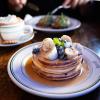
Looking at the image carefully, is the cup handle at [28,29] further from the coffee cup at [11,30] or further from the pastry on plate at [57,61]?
the pastry on plate at [57,61]

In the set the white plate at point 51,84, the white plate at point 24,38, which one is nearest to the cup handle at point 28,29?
the white plate at point 24,38

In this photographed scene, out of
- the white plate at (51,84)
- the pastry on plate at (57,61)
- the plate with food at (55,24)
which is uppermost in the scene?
the pastry on plate at (57,61)

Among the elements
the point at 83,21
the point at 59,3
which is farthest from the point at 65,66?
the point at 59,3

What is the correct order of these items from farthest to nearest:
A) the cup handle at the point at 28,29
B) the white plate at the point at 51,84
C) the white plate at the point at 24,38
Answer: the cup handle at the point at 28,29 < the white plate at the point at 24,38 < the white plate at the point at 51,84

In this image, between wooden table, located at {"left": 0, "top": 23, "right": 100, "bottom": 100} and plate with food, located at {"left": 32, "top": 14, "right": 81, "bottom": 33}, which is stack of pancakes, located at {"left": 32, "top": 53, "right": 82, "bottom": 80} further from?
plate with food, located at {"left": 32, "top": 14, "right": 81, "bottom": 33}

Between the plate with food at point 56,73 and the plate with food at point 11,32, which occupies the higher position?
the plate with food at point 56,73

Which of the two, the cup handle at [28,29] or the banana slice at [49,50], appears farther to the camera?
the cup handle at [28,29]

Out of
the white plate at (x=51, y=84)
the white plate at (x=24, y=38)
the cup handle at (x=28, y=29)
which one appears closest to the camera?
the white plate at (x=51, y=84)

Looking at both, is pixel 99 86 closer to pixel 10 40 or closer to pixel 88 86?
pixel 88 86
